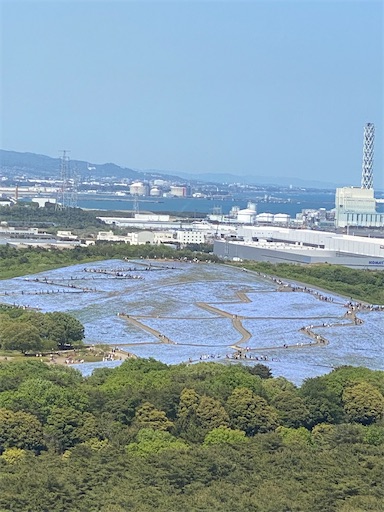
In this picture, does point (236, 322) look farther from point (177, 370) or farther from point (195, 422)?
point (195, 422)

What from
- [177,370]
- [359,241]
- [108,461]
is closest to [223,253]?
[359,241]

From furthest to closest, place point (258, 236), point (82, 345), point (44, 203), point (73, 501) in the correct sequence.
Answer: point (44, 203)
point (258, 236)
point (82, 345)
point (73, 501)

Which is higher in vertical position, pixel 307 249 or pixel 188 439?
pixel 188 439

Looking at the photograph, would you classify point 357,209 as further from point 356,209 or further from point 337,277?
point 337,277

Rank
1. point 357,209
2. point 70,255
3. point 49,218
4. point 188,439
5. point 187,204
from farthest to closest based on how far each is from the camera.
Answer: point 187,204 < point 357,209 < point 49,218 < point 70,255 < point 188,439

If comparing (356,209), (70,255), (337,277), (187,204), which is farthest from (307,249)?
(187,204)
